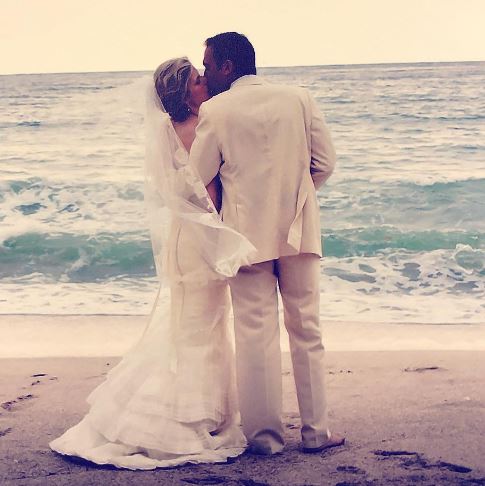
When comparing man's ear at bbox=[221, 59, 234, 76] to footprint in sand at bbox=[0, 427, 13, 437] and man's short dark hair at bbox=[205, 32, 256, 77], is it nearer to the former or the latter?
man's short dark hair at bbox=[205, 32, 256, 77]

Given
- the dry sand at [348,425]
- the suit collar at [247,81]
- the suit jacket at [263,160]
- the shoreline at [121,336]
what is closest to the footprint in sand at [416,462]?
the dry sand at [348,425]

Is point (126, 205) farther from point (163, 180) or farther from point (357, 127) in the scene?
point (163, 180)

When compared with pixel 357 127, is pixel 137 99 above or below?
above

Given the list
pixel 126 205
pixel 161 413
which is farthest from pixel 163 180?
pixel 126 205

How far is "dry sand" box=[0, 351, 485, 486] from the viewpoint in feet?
7.59

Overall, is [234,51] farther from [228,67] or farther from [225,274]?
[225,274]

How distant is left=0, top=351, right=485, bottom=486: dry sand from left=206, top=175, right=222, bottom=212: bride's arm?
2.21 feet

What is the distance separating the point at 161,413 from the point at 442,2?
39.4 feet

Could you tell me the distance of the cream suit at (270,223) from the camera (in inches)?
97.7

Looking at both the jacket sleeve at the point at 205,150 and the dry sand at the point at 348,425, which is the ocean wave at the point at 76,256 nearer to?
the dry sand at the point at 348,425

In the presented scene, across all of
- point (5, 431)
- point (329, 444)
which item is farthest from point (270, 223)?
point (5, 431)

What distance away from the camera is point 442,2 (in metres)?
13.5

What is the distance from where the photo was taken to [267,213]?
8.20 ft

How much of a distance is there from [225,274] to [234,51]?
0.58m
